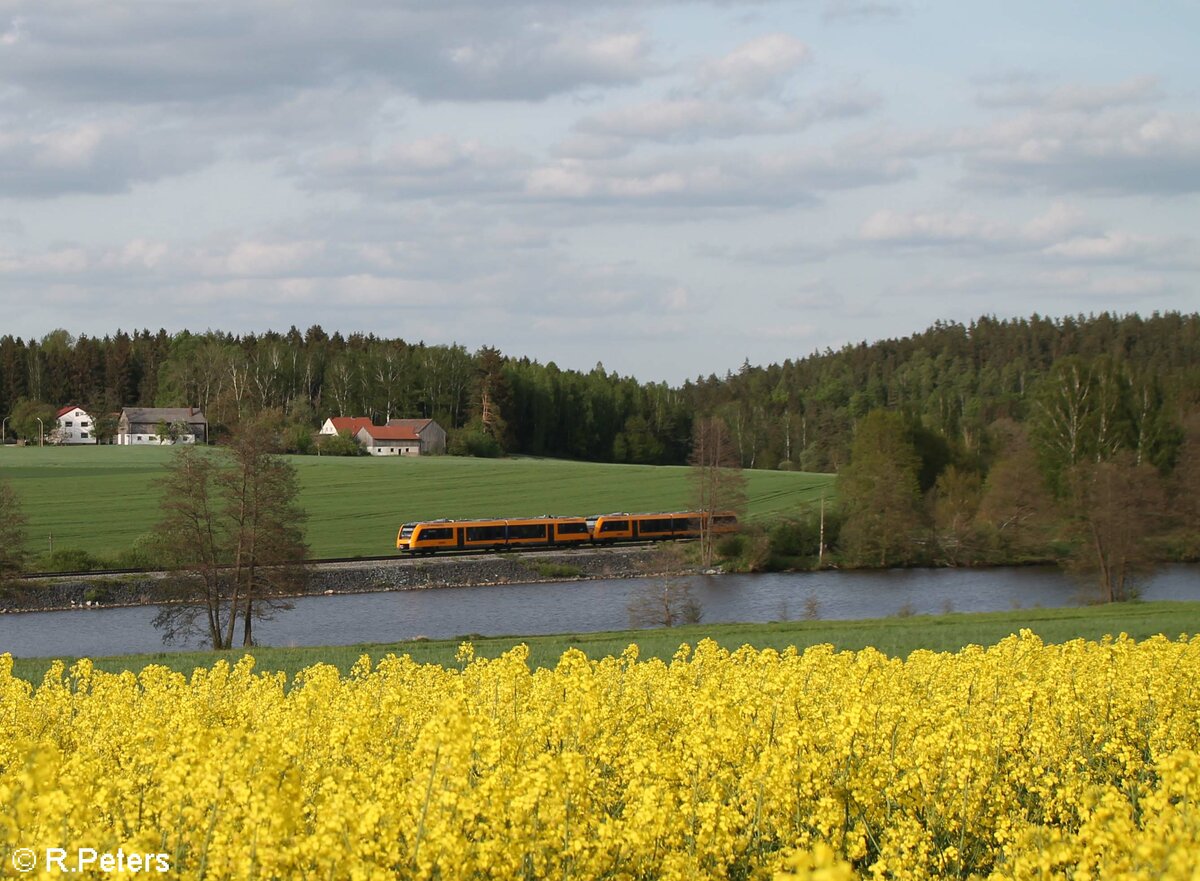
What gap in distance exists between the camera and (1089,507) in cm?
4341

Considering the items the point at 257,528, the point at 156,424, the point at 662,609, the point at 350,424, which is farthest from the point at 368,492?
the point at 662,609

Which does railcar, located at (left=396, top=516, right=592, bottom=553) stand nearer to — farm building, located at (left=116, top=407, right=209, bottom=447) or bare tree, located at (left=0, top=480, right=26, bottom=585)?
bare tree, located at (left=0, top=480, right=26, bottom=585)

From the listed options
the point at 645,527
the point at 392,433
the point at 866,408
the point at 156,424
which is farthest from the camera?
the point at 866,408

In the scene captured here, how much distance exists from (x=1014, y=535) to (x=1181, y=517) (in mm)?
7924

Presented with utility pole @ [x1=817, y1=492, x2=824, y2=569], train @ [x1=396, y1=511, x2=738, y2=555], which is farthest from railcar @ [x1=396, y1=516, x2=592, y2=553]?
utility pole @ [x1=817, y1=492, x2=824, y2=569]

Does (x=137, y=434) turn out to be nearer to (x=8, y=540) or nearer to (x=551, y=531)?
(x=551, y=531)

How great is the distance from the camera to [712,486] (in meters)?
60.1

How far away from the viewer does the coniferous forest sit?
6178 centimetres

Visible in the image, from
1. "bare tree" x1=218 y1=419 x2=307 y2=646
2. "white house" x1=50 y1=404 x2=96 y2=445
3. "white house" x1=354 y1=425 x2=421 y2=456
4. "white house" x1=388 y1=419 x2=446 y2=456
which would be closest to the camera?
"bare tree" x1=218 y1=419 x2=307 y2=646

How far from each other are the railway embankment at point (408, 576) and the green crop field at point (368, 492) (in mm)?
5711

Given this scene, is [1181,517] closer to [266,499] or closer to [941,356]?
[266,499]

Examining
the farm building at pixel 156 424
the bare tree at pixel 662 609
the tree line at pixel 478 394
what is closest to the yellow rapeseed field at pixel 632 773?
the bare tree at pixel 662 609

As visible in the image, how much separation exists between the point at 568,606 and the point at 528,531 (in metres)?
16.5

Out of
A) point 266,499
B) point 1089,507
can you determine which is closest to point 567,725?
point 266,499
